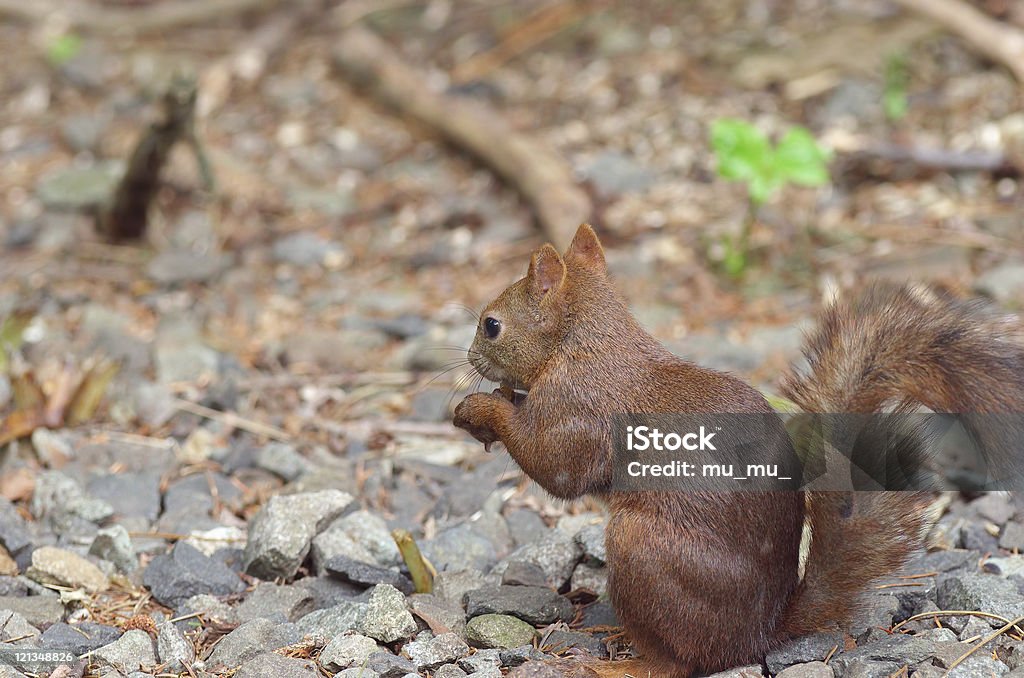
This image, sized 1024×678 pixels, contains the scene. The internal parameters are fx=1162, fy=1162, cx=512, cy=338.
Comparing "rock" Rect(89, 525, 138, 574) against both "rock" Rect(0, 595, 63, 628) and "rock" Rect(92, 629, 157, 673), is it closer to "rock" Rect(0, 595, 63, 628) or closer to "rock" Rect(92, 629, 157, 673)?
"rock" Rect(0, 595, 63, 628)

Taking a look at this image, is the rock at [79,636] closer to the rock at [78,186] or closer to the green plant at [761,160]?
the green plant at [761,160]

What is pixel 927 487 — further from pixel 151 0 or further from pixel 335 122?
pixel 151 0

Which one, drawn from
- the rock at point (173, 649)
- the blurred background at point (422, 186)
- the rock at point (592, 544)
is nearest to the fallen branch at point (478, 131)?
the blurred background at point (422, 186)

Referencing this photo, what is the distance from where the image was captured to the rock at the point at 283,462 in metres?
3.82

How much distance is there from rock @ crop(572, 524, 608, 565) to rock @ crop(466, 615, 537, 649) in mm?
368

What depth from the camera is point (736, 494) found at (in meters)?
2.51

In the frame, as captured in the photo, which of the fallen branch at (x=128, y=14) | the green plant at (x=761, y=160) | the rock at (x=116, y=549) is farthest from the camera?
the fallen branch at (x=128, y=14)

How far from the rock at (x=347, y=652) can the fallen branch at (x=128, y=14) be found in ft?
24.1

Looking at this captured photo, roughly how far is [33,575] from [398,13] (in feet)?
21.3

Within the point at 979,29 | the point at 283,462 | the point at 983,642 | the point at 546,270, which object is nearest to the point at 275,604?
the point at 283,462

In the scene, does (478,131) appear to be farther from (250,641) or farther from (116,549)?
(250,641)

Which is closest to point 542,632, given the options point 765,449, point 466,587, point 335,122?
point 466,587

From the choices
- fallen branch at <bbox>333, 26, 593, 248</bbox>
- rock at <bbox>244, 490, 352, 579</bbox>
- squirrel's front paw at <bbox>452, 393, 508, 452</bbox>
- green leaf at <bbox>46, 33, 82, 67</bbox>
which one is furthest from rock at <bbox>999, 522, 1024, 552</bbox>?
green leaf at <bbox>46, 33, 82, 67</bbox>

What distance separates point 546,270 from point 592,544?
0.78 m
